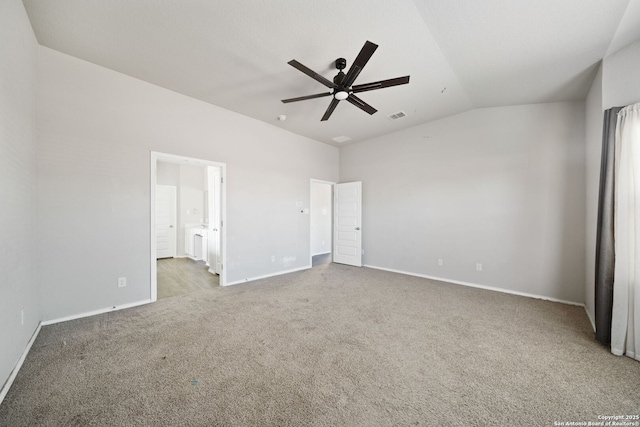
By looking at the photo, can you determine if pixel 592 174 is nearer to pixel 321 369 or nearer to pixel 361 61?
pixel 361 61

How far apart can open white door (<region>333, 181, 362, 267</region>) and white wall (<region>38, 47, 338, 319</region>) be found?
263cm

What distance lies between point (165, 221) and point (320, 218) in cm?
457

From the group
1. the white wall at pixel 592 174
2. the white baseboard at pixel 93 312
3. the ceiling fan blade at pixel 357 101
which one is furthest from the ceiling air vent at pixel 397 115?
the white baseboard at pixel 93 312

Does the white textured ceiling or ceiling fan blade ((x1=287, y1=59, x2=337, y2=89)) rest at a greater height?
the white textured ceiling

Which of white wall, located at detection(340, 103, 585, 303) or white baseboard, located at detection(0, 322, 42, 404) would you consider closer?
white baseboard, located at detection(0, 322, 42, 404)

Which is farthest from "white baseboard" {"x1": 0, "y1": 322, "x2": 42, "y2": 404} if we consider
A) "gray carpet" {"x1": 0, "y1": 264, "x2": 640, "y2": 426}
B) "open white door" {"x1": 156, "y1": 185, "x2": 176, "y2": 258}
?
"open white door" {"x1": 156, "y1": 185, "x2": 176, "y2": 258}

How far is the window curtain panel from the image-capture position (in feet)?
7.37

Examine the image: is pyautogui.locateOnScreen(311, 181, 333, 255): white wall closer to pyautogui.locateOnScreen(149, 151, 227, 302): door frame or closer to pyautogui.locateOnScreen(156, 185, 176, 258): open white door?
pyautogui.locateOnScreen(149, 151, 227, 302): door frame

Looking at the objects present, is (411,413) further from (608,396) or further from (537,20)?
(537,20)

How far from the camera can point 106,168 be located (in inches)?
118

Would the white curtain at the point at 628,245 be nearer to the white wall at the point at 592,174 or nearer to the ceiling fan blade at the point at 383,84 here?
the white wall at the point at 592,174

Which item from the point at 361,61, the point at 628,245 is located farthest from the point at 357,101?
the point at 628,245

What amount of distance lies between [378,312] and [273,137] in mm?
3809

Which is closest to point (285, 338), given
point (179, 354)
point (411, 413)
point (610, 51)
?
point (179, 354)
